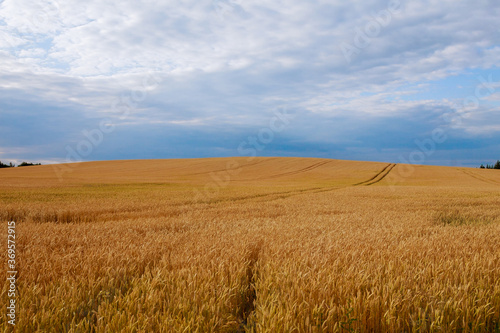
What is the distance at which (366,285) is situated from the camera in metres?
3.22

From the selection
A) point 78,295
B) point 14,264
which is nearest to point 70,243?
point 14,264

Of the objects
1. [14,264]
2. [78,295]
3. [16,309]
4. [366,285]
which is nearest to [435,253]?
[366,285]

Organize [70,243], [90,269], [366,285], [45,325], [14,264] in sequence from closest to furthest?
[45,325] < [366,285] < [90,269] < [14,264] < [70,243]

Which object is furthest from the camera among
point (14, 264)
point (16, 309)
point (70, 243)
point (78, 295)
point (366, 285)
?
point (70, 243)

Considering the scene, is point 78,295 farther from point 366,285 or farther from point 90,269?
point 366,285

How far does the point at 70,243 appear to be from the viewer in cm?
536

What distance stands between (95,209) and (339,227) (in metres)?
10.3

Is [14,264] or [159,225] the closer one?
[14,264]

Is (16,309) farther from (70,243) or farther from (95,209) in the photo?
(95,209)

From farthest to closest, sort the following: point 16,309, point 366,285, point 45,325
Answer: point 366,285 < point 16,309 < point 45,325

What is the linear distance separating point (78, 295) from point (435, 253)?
5.02 m

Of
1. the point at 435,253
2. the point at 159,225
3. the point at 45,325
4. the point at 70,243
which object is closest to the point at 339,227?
the point at 435,253

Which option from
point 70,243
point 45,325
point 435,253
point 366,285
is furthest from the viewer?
point 70,243

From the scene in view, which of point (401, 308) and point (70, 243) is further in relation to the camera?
point (70, 243)
